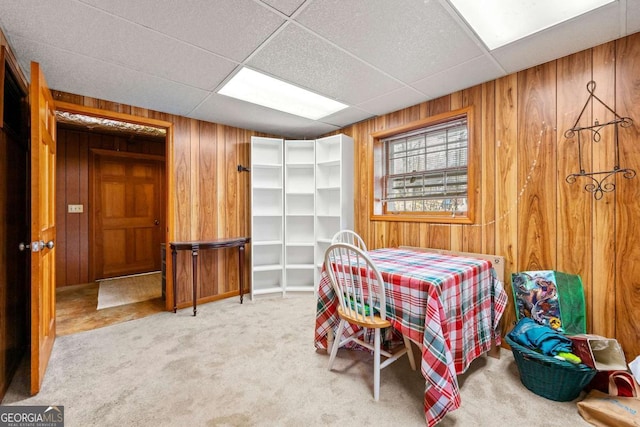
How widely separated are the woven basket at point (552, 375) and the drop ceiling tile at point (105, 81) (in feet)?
10.7

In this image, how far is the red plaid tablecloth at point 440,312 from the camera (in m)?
1.41

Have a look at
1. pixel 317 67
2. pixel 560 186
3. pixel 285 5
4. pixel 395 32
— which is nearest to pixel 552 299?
pixel 560 186

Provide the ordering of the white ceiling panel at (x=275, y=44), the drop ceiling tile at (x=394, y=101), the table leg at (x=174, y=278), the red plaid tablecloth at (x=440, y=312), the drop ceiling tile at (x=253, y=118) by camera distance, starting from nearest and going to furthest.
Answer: the red plaid tablecloth at (x=440, y=312)
the white ceiling panel at (x=275, y=44)
the drop ceiling tile at (x=394, y=101)
the drop ceiling tile at (x=253, y=118)
the table leg at (x=174, y=278)

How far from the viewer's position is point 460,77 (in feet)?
7.46

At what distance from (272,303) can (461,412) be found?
2.29 meters

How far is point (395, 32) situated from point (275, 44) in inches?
31.1

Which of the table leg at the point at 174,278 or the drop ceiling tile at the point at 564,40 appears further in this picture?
the table leg at the point at 174,278

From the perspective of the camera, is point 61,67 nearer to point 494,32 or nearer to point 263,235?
point 263,235

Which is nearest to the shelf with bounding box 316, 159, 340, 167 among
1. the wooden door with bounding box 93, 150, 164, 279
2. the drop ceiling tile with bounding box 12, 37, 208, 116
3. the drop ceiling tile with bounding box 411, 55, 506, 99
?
the drop ceiling tile with bounding box 411, 55, 506, 99

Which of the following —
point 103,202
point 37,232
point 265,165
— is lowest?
point 37,232

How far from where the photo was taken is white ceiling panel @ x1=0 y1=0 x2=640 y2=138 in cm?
151

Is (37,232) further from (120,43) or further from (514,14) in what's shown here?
(514,14)

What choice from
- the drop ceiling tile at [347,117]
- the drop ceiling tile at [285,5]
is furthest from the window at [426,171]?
the drop ceiling tile at [285,5]

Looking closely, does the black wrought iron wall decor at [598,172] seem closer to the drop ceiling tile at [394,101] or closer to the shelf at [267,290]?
the drop ceiling tile at [394,101]
